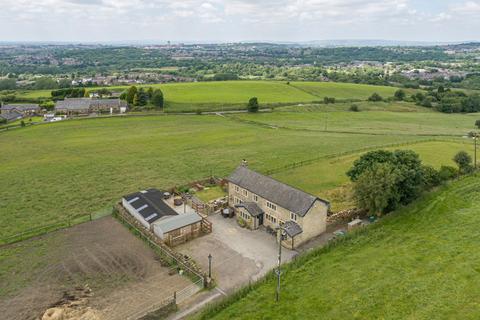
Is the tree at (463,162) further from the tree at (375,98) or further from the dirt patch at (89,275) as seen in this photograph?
the tree at (375,98)

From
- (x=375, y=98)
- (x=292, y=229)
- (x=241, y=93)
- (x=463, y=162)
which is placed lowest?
(x=292, y=229)

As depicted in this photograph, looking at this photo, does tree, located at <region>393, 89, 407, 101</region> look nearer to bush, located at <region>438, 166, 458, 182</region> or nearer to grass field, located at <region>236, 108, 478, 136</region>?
grass field, located at <region>236, 108, 478, 136</region>

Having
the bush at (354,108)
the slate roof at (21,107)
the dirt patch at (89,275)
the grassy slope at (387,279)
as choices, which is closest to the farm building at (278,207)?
the grassy slope at (387,279)

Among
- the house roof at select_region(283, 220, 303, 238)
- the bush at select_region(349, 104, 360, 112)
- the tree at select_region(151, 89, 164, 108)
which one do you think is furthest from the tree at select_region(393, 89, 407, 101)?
the house roof at select_region(283, 220, 303, 238)

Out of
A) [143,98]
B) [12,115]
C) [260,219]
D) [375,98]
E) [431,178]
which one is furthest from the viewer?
[375,98]

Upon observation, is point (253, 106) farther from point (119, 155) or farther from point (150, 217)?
point (150, 217)

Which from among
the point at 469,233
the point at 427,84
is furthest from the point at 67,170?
the point at 427,84

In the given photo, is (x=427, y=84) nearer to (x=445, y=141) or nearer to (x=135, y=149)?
(x=445, y=141)

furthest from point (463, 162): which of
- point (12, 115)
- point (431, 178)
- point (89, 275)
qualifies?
point (12, 115)
